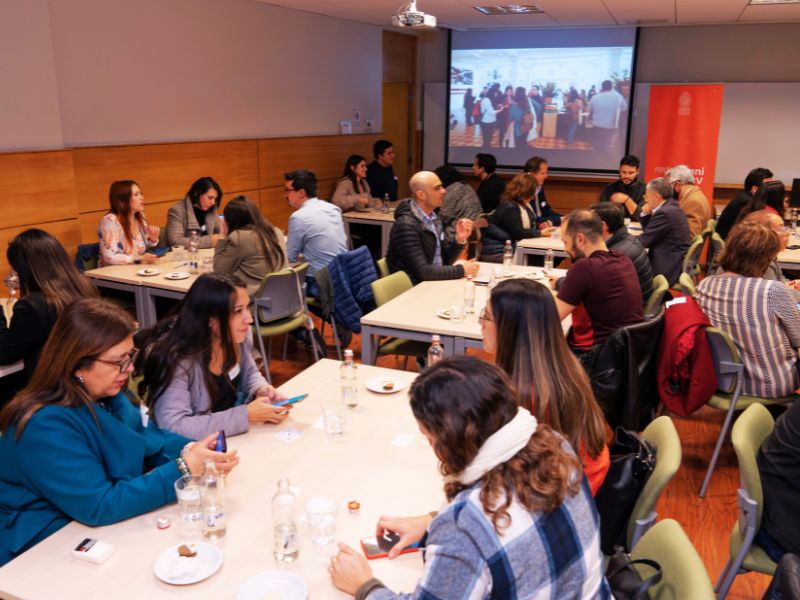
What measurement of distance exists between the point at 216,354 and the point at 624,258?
2.31 meters

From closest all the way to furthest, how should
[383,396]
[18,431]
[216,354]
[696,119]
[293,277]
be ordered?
[18,431], [216,354], [383,396], [293,277], [696,119]

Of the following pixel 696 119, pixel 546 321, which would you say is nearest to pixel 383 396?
pixel 546 321

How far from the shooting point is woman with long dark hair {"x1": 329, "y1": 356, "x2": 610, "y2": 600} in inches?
55.4

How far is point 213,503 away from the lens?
190cm

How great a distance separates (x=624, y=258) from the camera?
12.4ft

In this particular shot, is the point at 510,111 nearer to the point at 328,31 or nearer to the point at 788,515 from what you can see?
the point at 328,31

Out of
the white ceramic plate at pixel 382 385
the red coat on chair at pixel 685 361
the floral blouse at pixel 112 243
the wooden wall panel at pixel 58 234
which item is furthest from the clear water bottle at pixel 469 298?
the wooden wall panel at pixel 58 234

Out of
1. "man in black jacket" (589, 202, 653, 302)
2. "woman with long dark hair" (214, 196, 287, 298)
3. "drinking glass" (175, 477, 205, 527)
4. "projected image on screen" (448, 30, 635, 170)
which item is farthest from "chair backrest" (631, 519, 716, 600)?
"projected image on screen" (448, 30, 635, 170)

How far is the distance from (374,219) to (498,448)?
6.47 m

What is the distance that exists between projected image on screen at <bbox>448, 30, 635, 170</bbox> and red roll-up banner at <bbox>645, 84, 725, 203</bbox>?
0.56 metres

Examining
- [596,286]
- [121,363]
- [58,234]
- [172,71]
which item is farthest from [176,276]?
[121,363]

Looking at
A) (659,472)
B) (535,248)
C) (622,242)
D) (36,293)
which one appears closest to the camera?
(659,472)

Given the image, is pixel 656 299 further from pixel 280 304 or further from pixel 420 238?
pixel 280 304

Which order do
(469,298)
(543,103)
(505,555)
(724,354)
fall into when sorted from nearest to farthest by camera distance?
(505,555)
(724,354)
(469,298)
(543,103)
